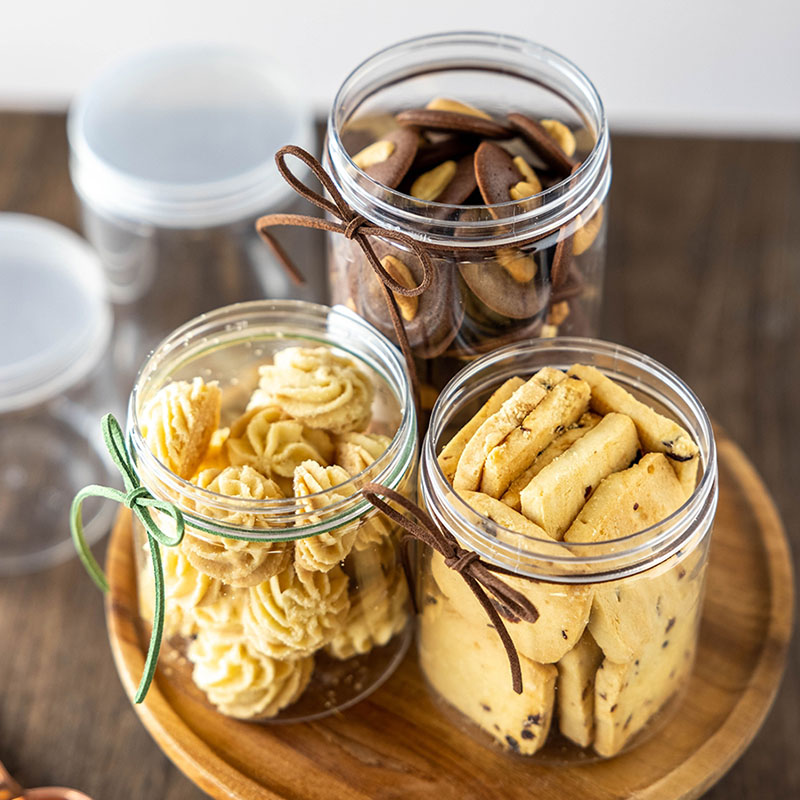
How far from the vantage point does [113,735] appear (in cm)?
76

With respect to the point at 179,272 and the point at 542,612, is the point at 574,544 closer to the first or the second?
the point at 542,612

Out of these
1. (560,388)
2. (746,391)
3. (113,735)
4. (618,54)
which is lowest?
(113,735)

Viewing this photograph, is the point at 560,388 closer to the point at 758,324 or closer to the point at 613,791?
the point at 613,791

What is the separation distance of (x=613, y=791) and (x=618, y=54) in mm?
824

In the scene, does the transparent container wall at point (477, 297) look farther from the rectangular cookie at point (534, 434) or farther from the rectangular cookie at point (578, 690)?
the rectangular cookie at point (578, 690)

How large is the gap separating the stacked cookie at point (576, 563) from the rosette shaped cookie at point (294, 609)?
0.05 meters

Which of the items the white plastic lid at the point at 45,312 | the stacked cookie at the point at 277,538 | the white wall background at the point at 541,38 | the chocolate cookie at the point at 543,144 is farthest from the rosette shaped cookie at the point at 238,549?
the white wall background at the point at 541,38

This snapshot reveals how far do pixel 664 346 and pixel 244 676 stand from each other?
1.76 feet

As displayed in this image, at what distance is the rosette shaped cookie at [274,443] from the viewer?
552 millimetres

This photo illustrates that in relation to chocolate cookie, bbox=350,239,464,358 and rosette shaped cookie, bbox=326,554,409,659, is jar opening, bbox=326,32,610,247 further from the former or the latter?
rosette shaped cookie, bbox=326,554,409,659

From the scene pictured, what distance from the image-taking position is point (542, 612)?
50 cm

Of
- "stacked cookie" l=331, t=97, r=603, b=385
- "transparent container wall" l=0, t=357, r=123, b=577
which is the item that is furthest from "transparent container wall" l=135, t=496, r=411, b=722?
"transparent container wall" l=0, t=357, r=123, b=577

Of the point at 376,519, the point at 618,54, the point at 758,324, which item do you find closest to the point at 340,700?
the point at 376,519

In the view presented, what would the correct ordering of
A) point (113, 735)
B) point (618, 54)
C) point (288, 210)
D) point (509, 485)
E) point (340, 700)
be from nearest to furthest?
point (509, 485), point (340, 700), point (113, 735), point (288, 210), point (618, 54)
